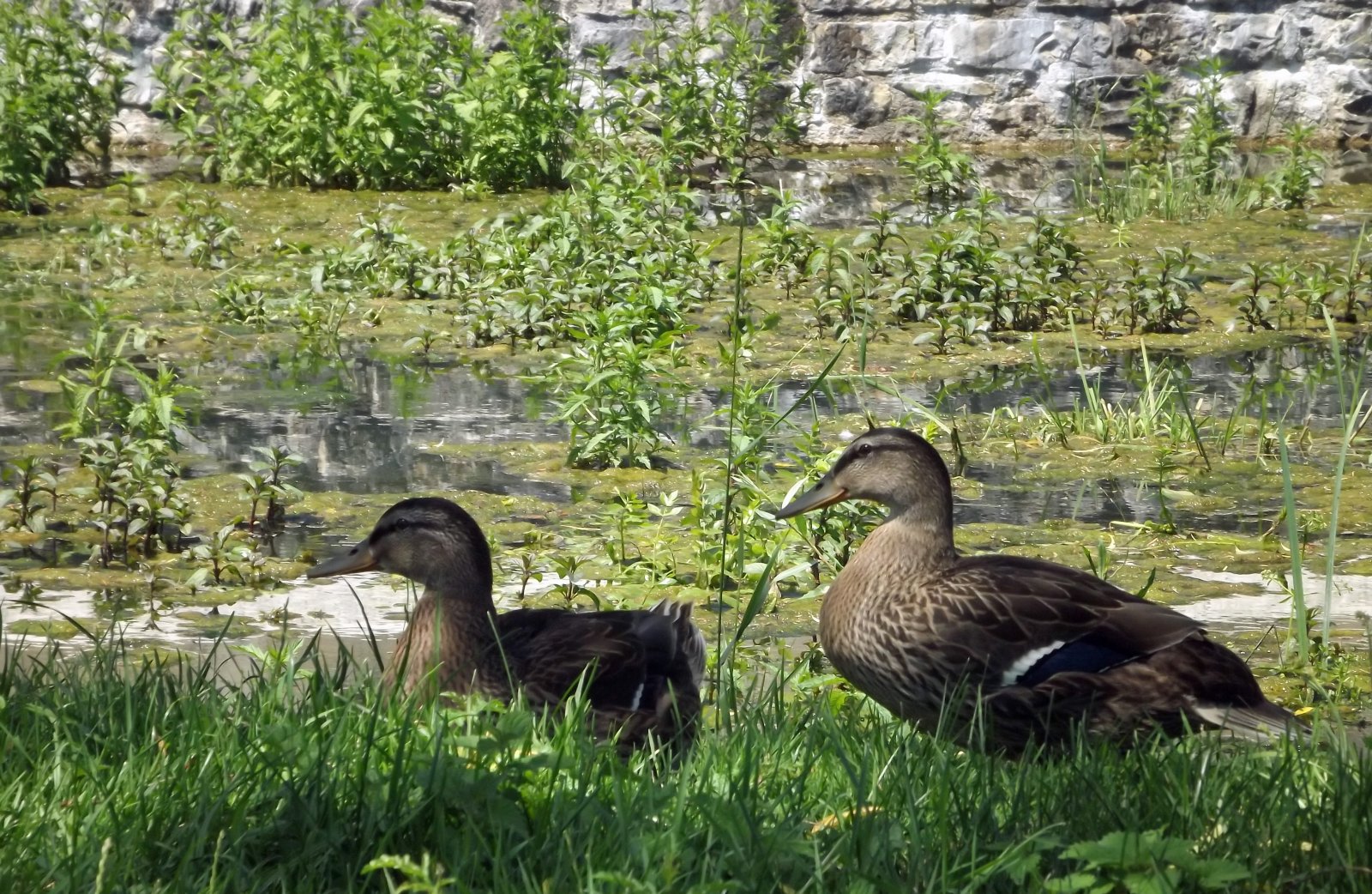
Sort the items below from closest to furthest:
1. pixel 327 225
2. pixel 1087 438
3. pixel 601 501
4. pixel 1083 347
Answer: pixel 601 501
pixel 1087 438
pixel 1083 347
pixel 327 225

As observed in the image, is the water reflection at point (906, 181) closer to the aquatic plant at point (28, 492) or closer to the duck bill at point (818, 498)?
the aquatic plant at point (28, 492)

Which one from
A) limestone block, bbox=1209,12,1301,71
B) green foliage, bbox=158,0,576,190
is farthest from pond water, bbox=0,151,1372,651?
limestone block, bbox=1209,12,1301,71

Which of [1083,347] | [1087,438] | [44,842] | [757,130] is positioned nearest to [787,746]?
[44,842]

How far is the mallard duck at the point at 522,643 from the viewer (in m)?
3.98

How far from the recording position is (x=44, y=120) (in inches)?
473

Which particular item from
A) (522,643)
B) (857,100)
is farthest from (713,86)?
(522,643)

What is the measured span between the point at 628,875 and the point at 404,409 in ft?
17.4

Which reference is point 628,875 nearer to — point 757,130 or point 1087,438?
point 1087,438

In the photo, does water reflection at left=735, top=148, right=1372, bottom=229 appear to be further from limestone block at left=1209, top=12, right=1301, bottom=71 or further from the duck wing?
the duck wing

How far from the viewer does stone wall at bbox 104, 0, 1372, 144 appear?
14.3m

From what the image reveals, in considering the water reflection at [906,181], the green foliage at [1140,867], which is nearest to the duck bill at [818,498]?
the green foliage at [1140,867]

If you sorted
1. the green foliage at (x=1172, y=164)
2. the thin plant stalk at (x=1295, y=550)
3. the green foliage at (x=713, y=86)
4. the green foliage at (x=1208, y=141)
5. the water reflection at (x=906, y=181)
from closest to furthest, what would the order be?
the thin plant stalk at (x=1295, y=550), the green foliage at (x=1172, y=164), the water reflection at (x=906, y=181), the green foliage at (x=1208, y=141), the green foliage at (x=713, y=86)

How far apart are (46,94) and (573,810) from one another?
10634 mm

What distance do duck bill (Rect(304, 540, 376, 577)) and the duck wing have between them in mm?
1457
